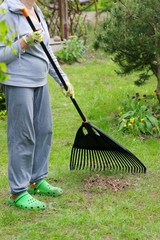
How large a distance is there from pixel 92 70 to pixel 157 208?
5283 millimetres

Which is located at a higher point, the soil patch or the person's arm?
the person's arm

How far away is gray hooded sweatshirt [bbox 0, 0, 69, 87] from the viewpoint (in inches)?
97.6

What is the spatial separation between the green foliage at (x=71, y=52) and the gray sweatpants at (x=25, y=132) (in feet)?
18.1

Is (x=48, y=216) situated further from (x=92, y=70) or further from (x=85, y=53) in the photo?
(x=85, y=53)

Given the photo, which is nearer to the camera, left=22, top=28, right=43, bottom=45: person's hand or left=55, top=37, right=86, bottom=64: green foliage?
left=22, top=28, right=43, bottom=45: person's hand

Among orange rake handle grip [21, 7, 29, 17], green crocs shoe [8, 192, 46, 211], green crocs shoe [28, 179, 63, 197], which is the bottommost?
green crocs shoe [28, 179, 63, 197]

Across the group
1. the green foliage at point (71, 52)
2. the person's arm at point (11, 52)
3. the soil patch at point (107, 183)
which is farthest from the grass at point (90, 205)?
the green foliage at point (71, 52)

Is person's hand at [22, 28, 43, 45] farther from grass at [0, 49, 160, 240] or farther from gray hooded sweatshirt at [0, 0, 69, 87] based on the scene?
grass at [0, 49, 160, 240]

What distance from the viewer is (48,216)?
2.77m

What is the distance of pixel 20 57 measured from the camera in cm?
255

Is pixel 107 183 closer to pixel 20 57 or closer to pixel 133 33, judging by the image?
pixel 20 57

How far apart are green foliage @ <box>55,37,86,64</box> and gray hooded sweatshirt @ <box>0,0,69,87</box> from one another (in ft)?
18.5

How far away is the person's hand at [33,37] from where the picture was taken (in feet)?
7.86

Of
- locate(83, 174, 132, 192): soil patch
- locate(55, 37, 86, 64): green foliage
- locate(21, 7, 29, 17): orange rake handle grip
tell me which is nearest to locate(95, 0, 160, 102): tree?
locate(83, 174, 132, 192): soil patch
